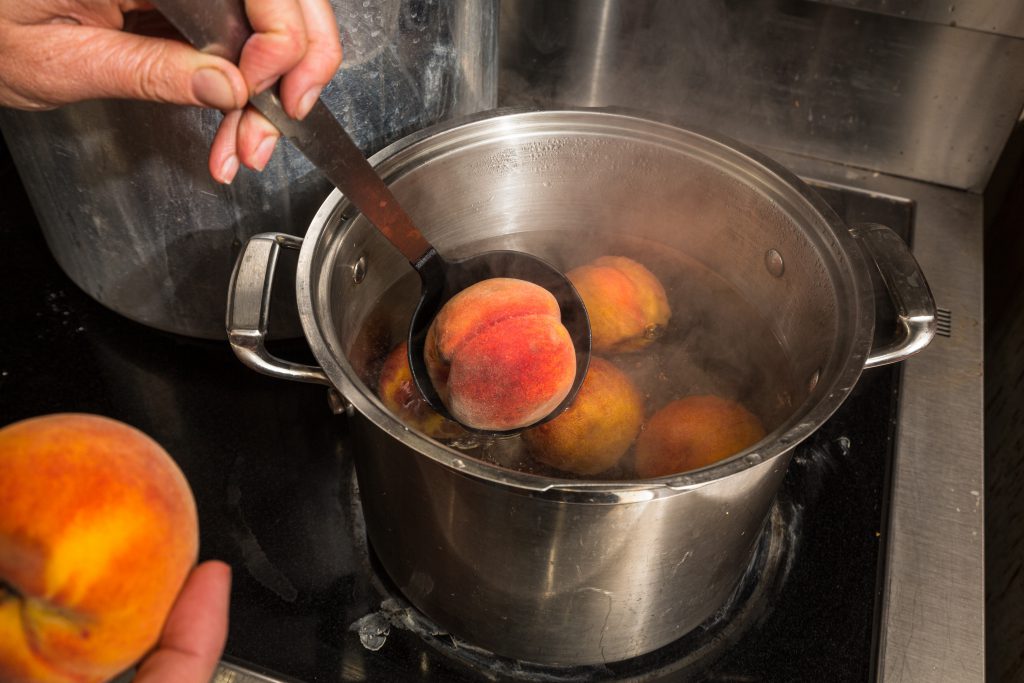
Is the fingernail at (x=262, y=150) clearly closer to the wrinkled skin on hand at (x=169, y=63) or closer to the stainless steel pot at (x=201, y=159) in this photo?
the wrinkled skin on hand at (x=169, y=63)

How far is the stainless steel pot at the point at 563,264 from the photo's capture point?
1.91 feet

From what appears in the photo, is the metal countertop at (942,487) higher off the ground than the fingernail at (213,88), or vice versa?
the fingernail at (213,88)

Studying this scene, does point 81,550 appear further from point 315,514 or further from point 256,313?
point 315,514

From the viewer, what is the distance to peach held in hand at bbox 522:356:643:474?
751 mm

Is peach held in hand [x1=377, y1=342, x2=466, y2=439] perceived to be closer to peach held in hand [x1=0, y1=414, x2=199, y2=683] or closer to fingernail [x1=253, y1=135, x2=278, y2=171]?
fingernail [x1=253, y1=135, x2=278, y2=171]

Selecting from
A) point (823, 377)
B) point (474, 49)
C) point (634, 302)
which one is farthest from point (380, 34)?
point (823, 377)

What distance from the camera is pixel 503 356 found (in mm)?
668

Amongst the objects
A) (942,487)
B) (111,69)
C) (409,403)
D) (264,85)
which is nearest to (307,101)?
(264,85)

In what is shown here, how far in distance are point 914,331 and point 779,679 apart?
12.7 inches

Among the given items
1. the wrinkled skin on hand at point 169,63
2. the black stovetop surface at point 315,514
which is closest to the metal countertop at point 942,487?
the black stovetop surface at point 315,514

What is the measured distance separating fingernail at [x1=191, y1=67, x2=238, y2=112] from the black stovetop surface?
0.43 metres

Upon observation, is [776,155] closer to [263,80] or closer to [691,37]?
[691,37]

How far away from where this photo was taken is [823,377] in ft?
2.07

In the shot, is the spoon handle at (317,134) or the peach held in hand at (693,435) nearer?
the spoon handle at (317,134)
